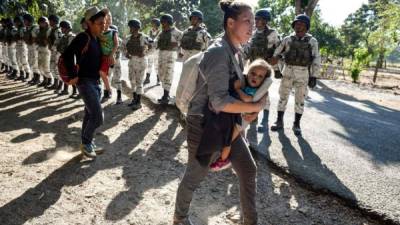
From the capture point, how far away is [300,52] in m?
5.82

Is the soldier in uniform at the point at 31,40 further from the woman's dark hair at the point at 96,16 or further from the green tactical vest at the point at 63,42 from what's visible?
the woman's dark hair at the point at 96,16

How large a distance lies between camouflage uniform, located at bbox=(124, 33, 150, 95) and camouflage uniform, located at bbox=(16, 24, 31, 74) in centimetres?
481

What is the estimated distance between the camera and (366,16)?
74500mm

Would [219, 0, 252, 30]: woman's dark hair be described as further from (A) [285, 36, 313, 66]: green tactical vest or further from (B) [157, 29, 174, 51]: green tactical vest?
(B) [157, 29, 174, 51]: green tactical vest

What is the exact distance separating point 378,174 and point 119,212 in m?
3.44

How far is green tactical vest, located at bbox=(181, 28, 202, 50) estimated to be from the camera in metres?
7.67

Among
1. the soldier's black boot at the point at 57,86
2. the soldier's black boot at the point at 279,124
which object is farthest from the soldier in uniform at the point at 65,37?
the soldier's black boot at the point at 279,124

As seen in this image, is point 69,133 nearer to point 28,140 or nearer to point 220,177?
point 28,140

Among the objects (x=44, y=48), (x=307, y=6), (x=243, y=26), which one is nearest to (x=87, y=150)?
(x=243, y=26)

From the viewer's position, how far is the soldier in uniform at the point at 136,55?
25.1 feet

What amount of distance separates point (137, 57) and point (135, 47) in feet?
0.78

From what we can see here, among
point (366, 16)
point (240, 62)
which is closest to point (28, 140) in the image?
point (240, 62)

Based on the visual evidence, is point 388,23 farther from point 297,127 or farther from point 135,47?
point 135,47

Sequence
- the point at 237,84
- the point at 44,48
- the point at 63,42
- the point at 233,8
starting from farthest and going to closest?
1. the point at 44,48
2. the point at 63,42
3. the point at 237,84
4. the point at 233,8
